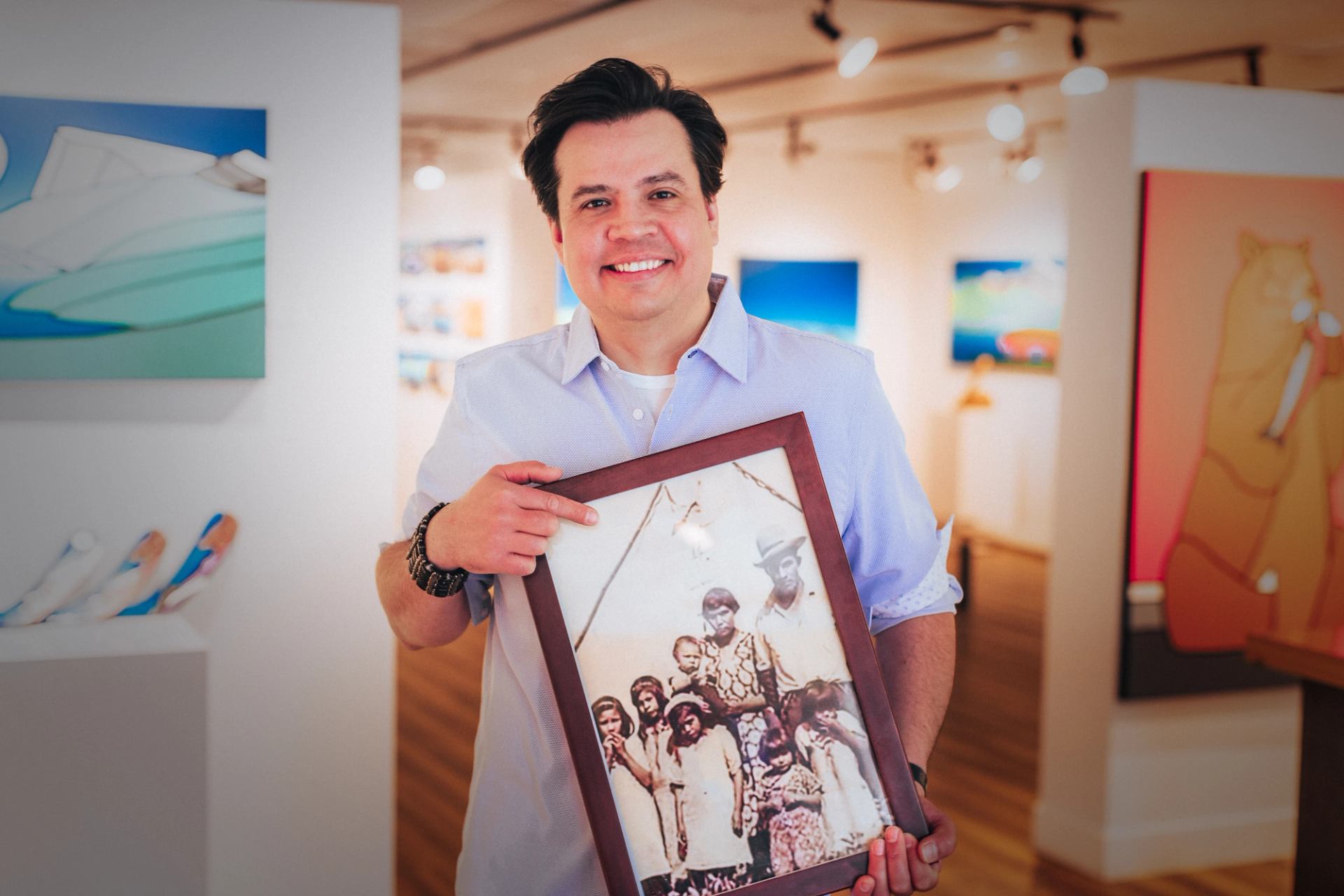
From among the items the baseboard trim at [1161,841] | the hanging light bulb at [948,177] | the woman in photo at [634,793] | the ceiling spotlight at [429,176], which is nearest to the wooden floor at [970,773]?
the baseboard trim at [1161,841]

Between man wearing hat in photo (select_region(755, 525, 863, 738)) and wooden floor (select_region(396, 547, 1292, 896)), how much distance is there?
62 cm

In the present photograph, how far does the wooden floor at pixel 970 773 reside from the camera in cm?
377

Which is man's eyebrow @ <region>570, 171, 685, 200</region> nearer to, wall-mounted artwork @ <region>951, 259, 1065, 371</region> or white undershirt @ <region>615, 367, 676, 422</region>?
white undershirt @ <region>615, 367, 676, 422</region>

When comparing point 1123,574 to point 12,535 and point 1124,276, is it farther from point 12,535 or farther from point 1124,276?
point 12,535

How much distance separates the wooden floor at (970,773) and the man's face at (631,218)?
2.88 feet

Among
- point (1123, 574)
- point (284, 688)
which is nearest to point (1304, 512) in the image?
point (1123, 574)

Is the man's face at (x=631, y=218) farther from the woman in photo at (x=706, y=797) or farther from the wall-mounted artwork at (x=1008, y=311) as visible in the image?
the wall-mounted artwork at (x=1008, y=311)

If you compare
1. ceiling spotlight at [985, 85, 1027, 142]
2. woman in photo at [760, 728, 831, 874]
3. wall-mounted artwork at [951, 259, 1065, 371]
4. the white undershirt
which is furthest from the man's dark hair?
wall-mounted artwork at [951, 259, 1065, 371]

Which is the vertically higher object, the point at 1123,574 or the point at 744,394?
the point at 744,394

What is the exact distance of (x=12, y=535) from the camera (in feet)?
7.68

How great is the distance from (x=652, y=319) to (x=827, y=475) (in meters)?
0.32

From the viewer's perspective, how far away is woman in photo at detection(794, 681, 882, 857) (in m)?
1.41

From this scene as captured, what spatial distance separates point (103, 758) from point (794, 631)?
5.44ft

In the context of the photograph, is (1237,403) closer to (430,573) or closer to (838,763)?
(838,763)
